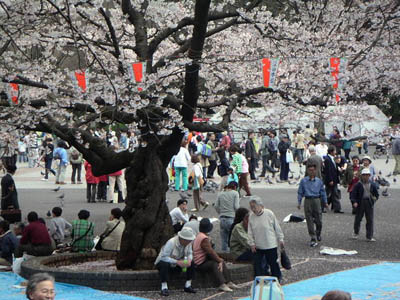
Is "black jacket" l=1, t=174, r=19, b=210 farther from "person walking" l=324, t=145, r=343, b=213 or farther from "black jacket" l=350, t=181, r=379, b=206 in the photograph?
"person walking" l=324, t=145, r=343, b=213

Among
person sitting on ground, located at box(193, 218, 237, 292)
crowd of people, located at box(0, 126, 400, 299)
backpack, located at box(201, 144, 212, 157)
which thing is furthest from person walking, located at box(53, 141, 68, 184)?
person sitting on ground, located at box(193, 218, 237, 292)

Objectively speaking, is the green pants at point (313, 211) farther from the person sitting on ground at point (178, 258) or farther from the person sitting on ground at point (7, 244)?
the person sitting on ground at point (7, 244)

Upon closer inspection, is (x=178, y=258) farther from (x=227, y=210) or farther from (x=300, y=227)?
(x=300, y=227)

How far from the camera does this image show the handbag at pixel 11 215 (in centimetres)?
1598

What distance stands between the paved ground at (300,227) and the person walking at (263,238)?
47 centimetres

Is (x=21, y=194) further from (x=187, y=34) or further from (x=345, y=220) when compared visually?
(x=345, y=220)

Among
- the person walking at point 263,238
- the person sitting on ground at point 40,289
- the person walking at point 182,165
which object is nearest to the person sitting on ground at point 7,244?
the person walking at point 263,238

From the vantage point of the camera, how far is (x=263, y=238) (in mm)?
10570

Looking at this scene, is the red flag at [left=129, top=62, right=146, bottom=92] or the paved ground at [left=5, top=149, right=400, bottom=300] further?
the paved ground at [left=5, top=149, right=400, bottom=300]

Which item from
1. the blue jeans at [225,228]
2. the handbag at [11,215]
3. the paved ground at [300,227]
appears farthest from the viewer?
the handbag at [11,215]

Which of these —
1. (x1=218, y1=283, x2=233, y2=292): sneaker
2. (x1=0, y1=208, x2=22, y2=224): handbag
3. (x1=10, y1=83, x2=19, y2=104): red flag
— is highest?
(x1=10, y1=83, x2=19, y2=104): red flag

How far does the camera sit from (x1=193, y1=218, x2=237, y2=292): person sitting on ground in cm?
1052

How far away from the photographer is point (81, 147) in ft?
38.9

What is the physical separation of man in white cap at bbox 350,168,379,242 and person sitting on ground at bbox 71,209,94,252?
17.4 feet
